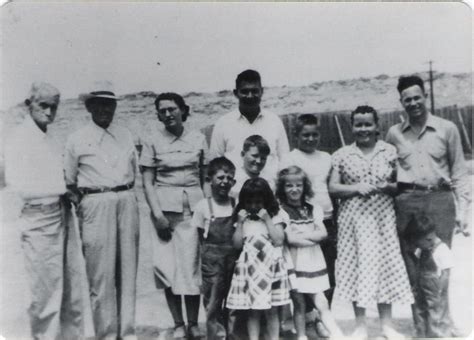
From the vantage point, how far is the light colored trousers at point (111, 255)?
13.0 ft

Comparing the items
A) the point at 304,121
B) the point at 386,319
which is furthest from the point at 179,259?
the point at 386,319

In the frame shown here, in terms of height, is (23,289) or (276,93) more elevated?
(276,93)

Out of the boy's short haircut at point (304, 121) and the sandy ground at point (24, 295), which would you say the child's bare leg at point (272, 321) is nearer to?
the sandy ground at point (24, 295)

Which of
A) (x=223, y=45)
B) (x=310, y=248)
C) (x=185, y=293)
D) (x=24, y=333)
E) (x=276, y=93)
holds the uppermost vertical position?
(x=223, y=45)

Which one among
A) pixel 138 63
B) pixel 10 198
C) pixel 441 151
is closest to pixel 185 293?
pixel 10 198

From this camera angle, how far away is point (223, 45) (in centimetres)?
431

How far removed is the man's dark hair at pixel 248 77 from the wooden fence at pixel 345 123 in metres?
0.37

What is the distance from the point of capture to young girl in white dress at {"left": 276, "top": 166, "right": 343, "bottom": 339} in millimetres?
3990

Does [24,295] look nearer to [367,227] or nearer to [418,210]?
[367,227]

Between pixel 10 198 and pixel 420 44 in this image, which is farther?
pixel 420 44

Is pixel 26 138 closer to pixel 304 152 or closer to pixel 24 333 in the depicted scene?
pixel 24 333

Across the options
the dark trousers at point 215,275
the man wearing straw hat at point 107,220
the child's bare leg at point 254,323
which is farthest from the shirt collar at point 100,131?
the child's bare leg at point 254,323

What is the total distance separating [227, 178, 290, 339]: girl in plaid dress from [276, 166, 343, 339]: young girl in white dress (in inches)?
3.9

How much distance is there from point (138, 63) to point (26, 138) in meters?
1.04
